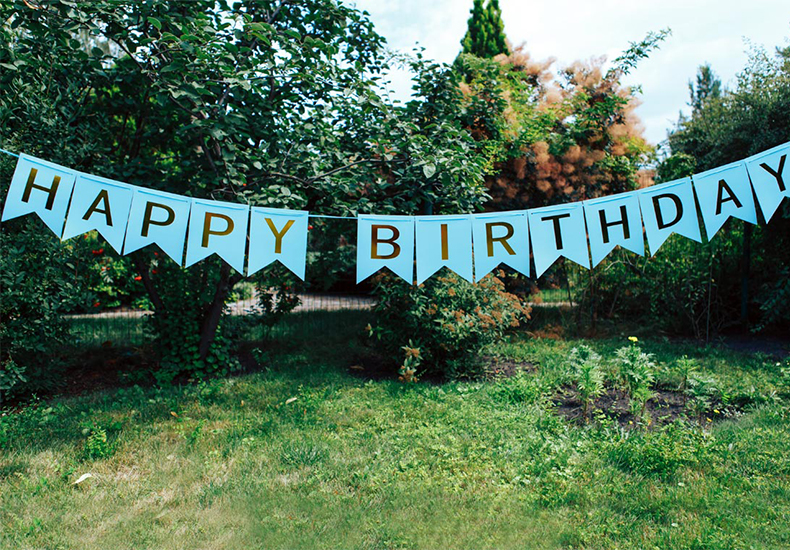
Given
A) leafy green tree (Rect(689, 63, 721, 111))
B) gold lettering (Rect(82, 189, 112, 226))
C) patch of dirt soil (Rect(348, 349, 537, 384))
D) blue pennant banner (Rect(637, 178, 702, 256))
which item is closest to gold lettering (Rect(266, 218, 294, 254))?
gold lettering (Rect(82, 189, 112, 226))

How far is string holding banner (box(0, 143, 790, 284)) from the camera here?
385cm

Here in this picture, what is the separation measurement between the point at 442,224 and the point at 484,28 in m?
11.9

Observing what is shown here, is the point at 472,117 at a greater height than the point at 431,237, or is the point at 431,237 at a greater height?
the point at 472,117

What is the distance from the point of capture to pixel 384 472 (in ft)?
12.0

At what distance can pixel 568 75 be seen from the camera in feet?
30.9

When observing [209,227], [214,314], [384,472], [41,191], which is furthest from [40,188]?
[384,472]

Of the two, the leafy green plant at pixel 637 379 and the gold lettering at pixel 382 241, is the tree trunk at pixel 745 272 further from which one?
the gold lettering at pixel 382 241

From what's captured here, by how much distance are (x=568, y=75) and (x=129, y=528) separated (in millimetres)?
9042

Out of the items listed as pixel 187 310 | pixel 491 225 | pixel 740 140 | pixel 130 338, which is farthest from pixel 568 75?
pixel 130 338

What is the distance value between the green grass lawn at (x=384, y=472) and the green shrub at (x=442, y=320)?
51 centimetres

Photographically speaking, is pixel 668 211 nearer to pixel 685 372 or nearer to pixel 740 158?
pixel 685 372

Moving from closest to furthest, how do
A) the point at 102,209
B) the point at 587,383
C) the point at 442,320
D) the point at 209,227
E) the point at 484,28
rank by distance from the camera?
1. the point at 102,209
2. the point at 209,227
3. the point at 587,383
4. the point at 442,320
5. the point at 484,28

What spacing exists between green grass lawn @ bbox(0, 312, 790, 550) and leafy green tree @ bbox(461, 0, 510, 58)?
1132cm

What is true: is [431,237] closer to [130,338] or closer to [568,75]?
[130,338]
